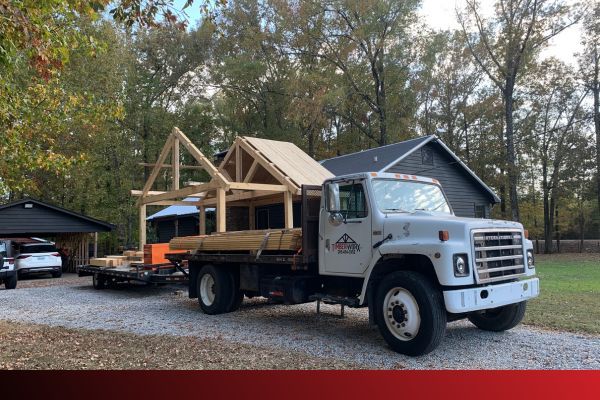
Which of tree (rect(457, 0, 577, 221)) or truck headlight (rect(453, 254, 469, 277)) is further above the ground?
tree (rect(457, 0, 577, 221))

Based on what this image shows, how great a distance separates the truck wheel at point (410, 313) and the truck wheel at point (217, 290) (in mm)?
4084

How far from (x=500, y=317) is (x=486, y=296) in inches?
74.0

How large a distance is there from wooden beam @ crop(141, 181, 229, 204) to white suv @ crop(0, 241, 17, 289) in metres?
5.02

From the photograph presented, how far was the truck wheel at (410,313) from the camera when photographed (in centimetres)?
656

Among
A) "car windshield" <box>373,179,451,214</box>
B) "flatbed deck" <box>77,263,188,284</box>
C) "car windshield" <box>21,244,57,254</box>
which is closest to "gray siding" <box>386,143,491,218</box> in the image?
"flatbed deck" <box>77,263,188,284</box>

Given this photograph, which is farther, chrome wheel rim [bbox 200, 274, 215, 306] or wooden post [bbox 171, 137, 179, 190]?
wooden post [bbox 171, 137, 179, 190]

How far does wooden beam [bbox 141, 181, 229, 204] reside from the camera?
13.2 metres

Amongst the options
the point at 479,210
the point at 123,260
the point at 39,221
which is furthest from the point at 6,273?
the point at 479,210

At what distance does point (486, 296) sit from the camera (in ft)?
22.1

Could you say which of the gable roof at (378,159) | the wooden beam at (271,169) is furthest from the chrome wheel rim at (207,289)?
the gable roof at (378,159)

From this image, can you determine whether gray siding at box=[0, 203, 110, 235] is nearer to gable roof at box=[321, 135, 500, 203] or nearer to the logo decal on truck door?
gable roof at box=[321, 135, 500, 203]

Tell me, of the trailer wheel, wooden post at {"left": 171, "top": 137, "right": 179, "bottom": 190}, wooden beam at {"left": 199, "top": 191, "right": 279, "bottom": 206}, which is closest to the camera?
wooden beam at {"left": 199, "top": 191, "right": 279, "bottom": 206}

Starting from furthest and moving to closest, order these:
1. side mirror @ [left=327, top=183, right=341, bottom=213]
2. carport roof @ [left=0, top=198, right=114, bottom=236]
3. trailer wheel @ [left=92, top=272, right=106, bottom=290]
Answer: carport roof @ [left=0, top=198, right=114, bottom=236] → trailer wheel @ [left=92, top=272, right=106, bottom=290] → side mirror @ [left=327, top=183, right=341, bottom=213]

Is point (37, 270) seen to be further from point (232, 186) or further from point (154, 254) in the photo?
point (232, 186)
